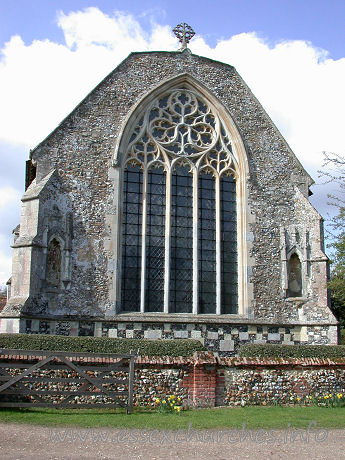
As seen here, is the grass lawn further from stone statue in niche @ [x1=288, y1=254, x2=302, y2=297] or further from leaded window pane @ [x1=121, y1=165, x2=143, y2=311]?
stone statue in niche @ [x1=288, y1=254, x2=302, y2=297]

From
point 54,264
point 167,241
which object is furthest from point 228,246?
point 54,264

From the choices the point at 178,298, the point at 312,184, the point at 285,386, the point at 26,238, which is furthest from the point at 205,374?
the point at 312,184

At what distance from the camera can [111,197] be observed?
690 inches

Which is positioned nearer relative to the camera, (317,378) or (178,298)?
(317,378)

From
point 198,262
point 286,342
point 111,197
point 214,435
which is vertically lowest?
point 214,435

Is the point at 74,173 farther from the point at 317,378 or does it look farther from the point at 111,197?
the point at 317,378

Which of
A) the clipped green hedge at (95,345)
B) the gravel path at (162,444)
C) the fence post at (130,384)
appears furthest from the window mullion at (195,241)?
the gravel path at (162,444)

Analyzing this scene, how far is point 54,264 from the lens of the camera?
653 inches

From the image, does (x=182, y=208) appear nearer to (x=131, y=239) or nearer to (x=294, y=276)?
(x=131, y=239)

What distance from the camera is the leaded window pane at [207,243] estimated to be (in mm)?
17750

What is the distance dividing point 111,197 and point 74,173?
1347 millimetres

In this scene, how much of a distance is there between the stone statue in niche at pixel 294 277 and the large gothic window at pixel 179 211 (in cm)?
174

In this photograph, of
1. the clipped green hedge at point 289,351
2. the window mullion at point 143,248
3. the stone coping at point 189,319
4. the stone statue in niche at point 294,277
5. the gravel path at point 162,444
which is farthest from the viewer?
the stone statue in niche at point 294,277

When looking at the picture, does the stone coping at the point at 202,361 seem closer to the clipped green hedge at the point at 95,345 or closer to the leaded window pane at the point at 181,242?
the clipped green hedge at the point at 95,345
